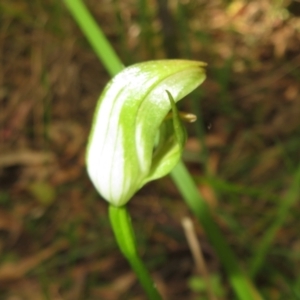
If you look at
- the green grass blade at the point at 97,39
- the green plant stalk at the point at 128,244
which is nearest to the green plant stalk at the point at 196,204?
the green grass blade at the point at 97,39

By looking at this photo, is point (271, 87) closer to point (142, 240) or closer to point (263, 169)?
point (263, 169)

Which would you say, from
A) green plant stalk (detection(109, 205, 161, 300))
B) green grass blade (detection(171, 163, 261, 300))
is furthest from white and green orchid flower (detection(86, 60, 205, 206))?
green grass blade (detection(171, 163, 261, 300))

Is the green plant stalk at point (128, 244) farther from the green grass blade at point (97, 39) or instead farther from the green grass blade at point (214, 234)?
the green grass blade at point (97, 39)

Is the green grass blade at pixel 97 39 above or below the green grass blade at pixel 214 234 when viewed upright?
above

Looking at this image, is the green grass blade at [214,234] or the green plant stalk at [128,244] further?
the green grass blade at [214,234]

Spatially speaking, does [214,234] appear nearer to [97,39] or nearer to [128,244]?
[128,244]

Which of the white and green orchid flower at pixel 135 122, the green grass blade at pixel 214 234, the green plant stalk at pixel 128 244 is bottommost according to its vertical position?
the green grass blade at pixel 214 234

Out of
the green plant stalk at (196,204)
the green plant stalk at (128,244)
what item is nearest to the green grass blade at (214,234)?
the green plant stalk at (196,204)

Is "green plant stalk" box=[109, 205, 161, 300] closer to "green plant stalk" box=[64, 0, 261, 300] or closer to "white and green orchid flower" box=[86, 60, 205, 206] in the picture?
"white and green orchid flower" box=[86, 60, 205, 206]
